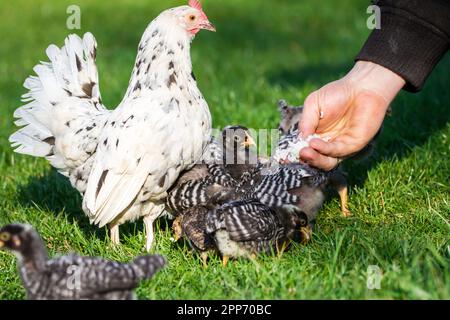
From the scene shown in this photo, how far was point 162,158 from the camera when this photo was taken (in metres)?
4.64

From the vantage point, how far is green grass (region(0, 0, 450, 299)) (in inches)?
148

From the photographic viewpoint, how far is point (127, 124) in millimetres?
4707

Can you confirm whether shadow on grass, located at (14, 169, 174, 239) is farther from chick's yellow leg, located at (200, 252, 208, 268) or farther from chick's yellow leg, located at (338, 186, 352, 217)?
chick's yellow leg, located at (338, 186, 352, 217)

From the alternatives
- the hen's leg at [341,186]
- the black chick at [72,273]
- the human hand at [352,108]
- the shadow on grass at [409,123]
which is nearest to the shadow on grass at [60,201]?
the hen's leg at [341,186]

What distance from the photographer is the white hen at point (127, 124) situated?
466 cm

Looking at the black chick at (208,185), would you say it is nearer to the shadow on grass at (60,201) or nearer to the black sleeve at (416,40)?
the shadow on grass at (60,201)

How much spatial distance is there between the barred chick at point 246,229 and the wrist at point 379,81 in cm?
97

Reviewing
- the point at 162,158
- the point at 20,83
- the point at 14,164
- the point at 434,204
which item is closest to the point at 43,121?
the point at 162,158

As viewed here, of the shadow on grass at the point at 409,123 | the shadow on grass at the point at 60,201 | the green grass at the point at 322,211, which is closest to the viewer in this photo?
the green grass at the point at 322,211

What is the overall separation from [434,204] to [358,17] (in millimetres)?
8468

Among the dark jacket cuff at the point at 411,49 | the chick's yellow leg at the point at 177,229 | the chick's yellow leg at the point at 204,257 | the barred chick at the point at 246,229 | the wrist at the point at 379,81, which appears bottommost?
the chick's yellow leg at the point at 204,257

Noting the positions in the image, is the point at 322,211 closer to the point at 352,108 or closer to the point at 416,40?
the point at 352,108

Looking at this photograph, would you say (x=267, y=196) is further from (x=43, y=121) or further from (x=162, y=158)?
(x=43, y=121)
